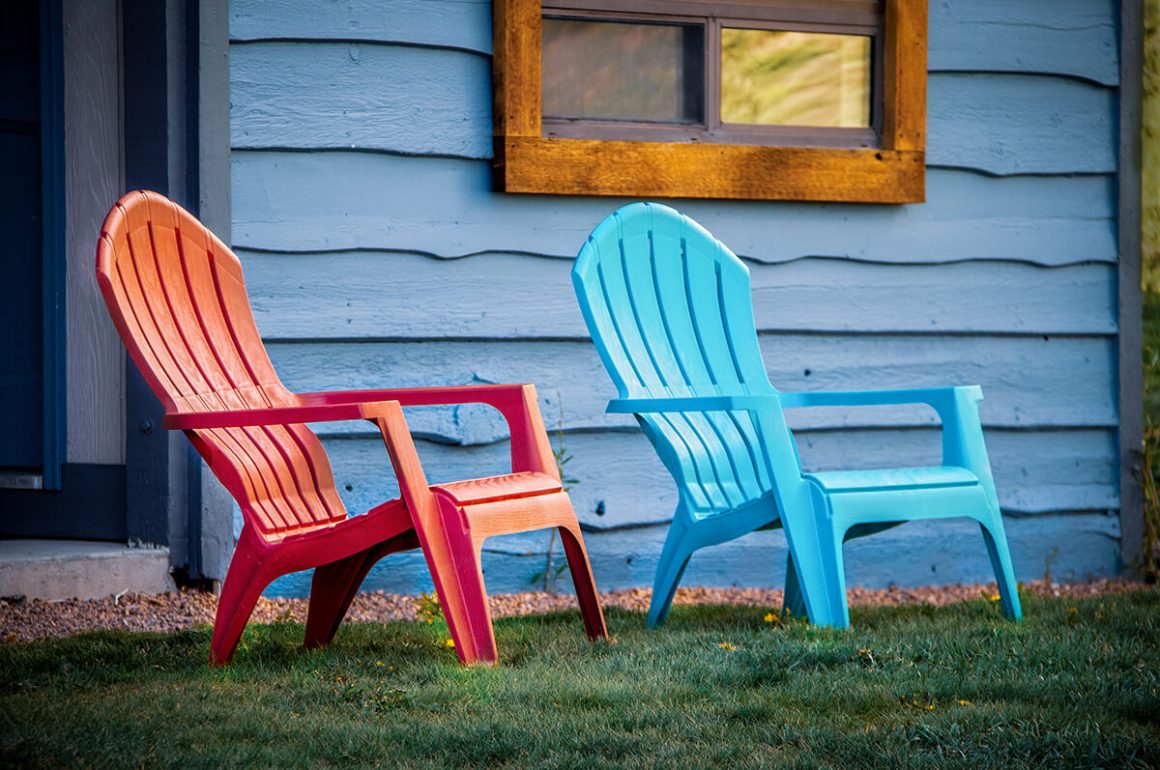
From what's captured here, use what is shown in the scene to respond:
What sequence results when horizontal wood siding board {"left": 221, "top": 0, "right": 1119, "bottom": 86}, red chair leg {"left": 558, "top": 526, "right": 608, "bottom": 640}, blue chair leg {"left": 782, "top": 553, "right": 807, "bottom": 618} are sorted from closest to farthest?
red chair leg {"left": 558, "top": 526, "right": 608, "bottom": 640}
blue chair leg {"left": 782, "top": 553, "right": 807, "bottom": 618}
horizontal wood siding board {"left": 221, "top": 0, "right": 1119, "bottom": 86}

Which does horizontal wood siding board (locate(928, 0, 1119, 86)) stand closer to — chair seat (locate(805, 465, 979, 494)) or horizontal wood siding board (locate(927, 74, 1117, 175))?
horizontal wood siding board (locate(927, 74, 1117, 175))

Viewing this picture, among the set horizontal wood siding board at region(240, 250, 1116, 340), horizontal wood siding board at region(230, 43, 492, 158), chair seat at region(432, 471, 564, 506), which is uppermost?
horizontal wood siding board at region(230, 43, 492, 158)

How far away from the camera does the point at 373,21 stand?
390cm

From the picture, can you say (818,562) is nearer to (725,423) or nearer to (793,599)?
(793,599)

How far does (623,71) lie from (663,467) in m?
1.23

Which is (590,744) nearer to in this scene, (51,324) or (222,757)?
(222,757)

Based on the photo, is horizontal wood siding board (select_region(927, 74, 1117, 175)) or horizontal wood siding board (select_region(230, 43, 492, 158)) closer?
horizontal wood siding board (select_region(230, 43, 492, 158))

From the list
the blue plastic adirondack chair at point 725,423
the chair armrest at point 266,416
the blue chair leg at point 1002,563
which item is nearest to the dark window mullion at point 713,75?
the blue plastic adirondack chair at point 725,423

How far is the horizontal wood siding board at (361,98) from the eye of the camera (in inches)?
150

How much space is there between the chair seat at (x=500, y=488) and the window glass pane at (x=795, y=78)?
5.75 feet

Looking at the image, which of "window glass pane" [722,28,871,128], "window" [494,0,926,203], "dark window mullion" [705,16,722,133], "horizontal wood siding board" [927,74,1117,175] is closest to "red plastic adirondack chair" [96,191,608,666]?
"window" [494,0,926,203]

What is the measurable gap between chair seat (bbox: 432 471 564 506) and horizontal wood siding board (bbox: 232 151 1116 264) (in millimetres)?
1132

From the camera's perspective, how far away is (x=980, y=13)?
177 inches

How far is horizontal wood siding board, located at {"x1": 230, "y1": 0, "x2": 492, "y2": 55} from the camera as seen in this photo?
3.79 metres
